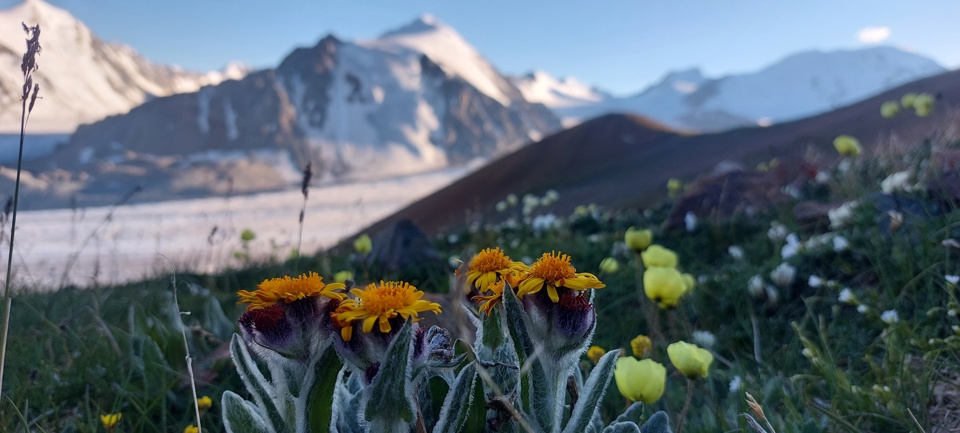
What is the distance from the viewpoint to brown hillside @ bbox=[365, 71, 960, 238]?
12352 mm

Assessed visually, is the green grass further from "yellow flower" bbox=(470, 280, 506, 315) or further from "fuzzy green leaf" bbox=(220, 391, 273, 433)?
"fuzzy green leaf" bbox=(220, 391, 273, 433)

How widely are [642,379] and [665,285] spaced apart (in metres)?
0.53

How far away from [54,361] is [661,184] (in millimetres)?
11840

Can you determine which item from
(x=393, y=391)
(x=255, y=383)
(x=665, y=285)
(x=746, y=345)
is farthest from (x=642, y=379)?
(x=746, y=345)

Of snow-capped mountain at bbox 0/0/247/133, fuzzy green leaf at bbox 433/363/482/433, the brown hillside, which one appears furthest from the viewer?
snow-capped mountain at bbox 0/0/247/133

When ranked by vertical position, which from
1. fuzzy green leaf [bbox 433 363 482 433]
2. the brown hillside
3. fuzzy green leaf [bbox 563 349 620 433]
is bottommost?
the brown hillside

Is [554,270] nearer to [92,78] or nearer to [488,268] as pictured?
[488,268]

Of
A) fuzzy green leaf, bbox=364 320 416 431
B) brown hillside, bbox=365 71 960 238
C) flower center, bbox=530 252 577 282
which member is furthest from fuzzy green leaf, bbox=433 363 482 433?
brown hillside, bbox=365 71 960 238

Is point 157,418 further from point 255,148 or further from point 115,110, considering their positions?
point 115,110

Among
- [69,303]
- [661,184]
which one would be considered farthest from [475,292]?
[661,184]

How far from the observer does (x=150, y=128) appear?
50094 mm

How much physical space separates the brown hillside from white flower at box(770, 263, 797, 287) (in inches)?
304

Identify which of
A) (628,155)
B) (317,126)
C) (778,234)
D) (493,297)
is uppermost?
(317,126)

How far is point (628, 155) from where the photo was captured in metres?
18.5
